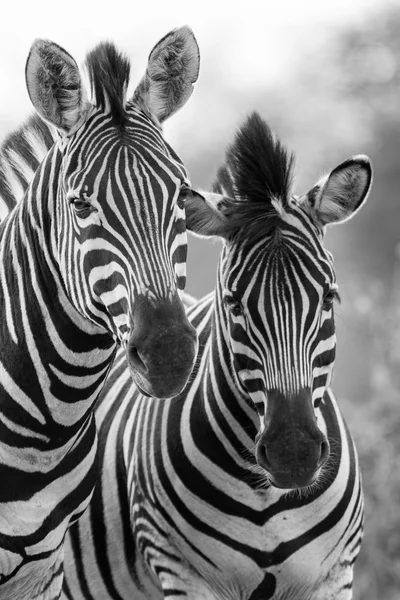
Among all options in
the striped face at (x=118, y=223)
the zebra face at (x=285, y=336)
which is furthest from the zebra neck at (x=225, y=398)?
the striped face at (x=118, y=223)

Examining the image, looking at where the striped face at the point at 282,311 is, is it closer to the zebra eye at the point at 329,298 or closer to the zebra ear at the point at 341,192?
the zebra eye at the point at 329,298

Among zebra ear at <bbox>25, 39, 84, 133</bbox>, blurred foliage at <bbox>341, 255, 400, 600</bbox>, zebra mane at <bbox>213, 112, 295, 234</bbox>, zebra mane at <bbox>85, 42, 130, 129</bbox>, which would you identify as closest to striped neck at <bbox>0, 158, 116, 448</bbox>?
zebra ear at <bbox>25, 39, 84, 133</bbox>

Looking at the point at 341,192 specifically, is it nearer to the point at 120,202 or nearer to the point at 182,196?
the point at 182,196

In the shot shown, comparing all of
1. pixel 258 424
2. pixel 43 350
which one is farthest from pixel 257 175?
pixel 43 350

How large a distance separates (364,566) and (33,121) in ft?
29.2

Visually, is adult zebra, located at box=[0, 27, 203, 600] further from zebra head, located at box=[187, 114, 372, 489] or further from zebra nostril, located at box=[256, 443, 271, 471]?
zebra nostril, located at box=[256, 443, 271, 471]

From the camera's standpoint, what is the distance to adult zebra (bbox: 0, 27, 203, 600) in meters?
4.85

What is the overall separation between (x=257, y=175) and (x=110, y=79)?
1.21 metres

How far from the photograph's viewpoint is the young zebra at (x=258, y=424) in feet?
18.0

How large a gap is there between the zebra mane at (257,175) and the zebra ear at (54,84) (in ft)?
4.19

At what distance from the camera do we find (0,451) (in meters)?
5.34

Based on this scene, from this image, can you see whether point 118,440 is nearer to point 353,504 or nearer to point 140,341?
point 353,504

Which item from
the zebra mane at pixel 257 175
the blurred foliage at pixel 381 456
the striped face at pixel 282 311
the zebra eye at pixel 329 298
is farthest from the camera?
the blurred foliage at pixel 381 456

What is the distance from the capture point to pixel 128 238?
4.82 meters
